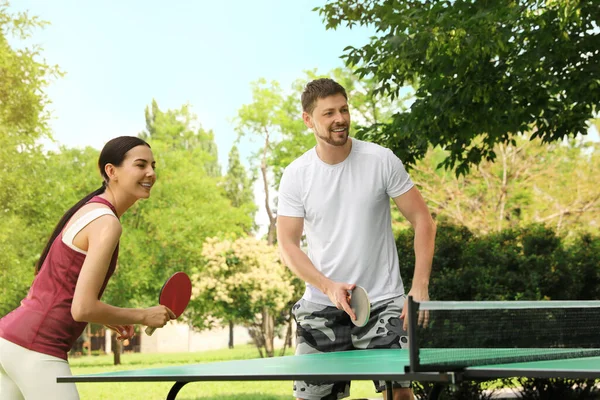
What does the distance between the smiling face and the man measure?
1280 mm

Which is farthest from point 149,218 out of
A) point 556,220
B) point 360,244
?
point 360,244

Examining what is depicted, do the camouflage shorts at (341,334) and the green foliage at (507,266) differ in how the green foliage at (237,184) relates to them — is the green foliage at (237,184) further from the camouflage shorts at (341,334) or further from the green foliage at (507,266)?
the camouflage shorts at (341,334)

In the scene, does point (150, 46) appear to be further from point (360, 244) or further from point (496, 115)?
point (360, 244)

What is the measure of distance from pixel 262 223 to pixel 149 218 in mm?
8493

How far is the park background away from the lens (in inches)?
A: 413

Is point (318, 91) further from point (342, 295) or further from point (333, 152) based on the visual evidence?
point (342, 295)

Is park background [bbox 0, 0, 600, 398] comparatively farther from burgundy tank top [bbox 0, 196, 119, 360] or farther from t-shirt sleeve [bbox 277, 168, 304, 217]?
burgundy tank top [bbox 0, 196, 119, 360]

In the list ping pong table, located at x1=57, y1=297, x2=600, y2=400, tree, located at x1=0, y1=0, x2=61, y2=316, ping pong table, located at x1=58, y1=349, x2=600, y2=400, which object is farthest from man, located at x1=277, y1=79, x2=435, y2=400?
tree, located at x1=0, y1=0, x2=61, y2=316

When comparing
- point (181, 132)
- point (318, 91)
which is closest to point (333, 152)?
point (318, 91)

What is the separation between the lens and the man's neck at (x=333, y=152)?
4.53m

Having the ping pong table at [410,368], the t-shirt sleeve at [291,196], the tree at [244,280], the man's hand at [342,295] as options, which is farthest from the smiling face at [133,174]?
the tree at [244,280]

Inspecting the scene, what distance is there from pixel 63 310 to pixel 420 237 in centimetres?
205

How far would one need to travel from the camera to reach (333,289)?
4.10 m

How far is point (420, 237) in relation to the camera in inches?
176
